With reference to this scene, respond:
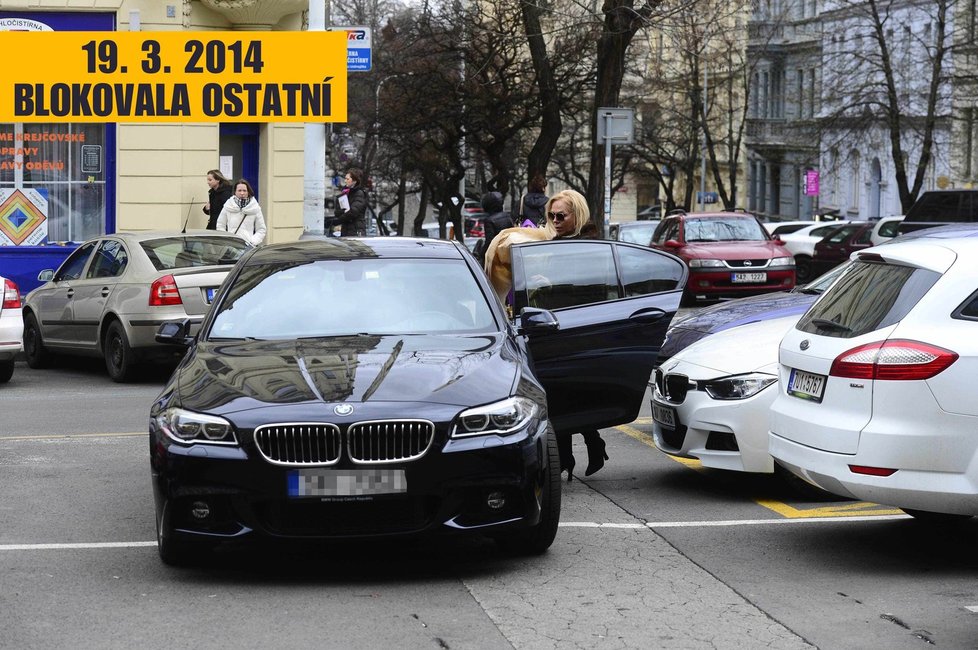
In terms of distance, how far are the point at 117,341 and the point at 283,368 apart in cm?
848

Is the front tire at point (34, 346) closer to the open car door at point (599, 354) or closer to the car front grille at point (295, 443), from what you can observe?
the open car door at point (599, 354)

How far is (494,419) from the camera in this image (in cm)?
627

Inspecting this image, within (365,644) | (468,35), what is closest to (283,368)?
(365,644)

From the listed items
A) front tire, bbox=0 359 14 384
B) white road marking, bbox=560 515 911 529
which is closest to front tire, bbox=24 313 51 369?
front tire, bbox=0 359 14 384

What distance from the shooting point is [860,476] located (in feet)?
20.8

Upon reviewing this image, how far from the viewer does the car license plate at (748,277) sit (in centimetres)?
2483

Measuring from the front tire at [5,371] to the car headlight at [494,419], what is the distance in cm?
958

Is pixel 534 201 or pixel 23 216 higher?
pixel 534 201

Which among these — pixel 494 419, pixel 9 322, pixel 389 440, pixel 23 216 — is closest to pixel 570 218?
pixel 494 419

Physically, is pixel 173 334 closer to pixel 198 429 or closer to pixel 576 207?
pixel 198 429

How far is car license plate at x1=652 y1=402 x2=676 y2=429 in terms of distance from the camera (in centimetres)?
871

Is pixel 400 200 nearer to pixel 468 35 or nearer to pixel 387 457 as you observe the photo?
pixel 468 35

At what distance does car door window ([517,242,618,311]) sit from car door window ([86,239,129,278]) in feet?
22.2

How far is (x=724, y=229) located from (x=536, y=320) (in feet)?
62.7
